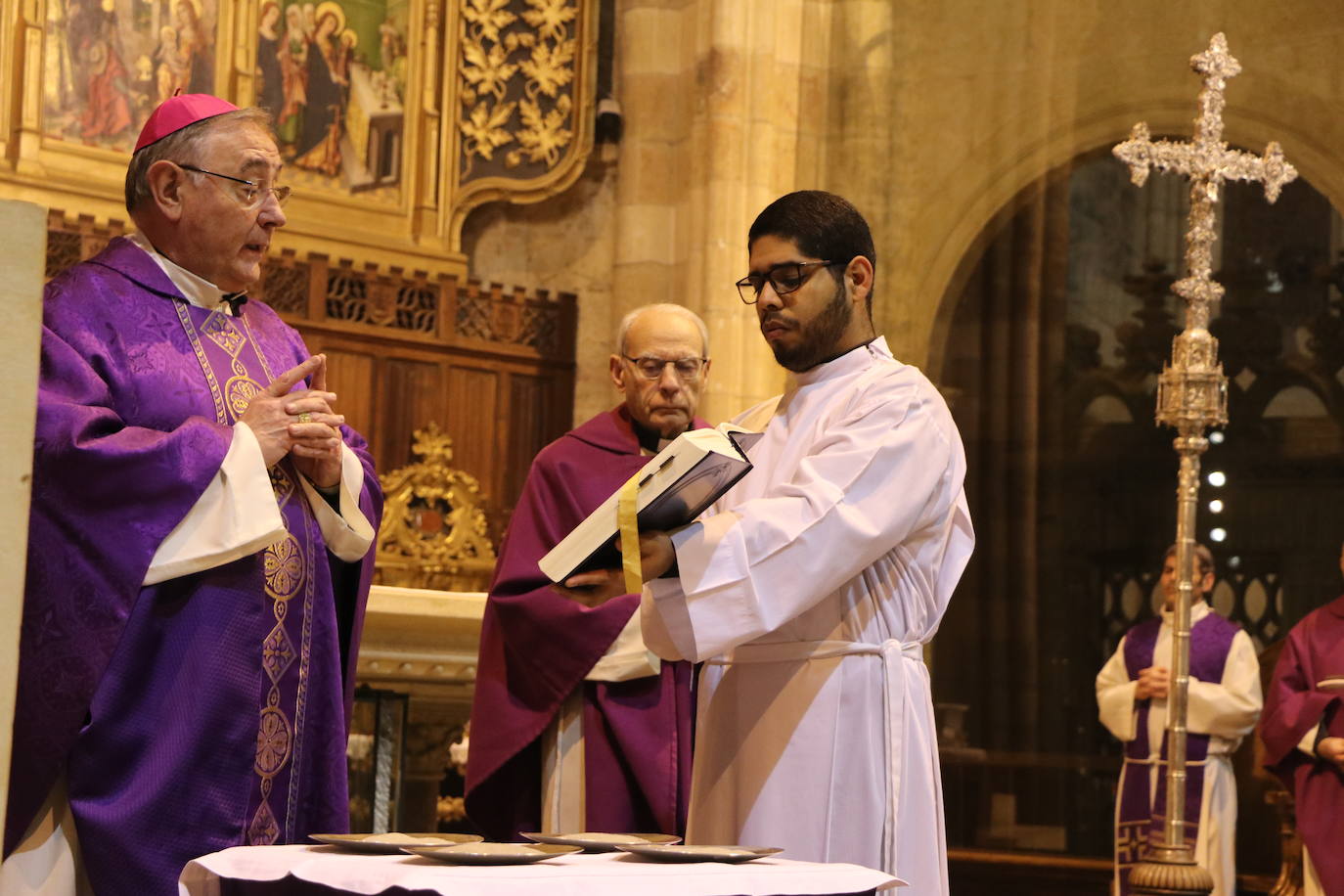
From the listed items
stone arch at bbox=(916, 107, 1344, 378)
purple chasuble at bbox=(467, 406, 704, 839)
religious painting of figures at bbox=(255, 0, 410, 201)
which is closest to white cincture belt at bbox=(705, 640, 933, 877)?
purple chasuble at bbox=(467, 406, 704, 839)

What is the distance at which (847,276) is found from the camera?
322 cm

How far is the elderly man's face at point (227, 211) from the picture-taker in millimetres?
3373

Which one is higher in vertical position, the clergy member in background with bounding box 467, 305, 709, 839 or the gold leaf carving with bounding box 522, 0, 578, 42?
the gold leaf carving with bounding box 522, 0, 578, 42

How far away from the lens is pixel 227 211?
3.37 metres

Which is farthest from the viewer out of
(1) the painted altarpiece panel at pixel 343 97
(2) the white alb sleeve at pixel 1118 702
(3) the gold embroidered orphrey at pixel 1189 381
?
(2) the white alb sleeve at pixel 1118 702

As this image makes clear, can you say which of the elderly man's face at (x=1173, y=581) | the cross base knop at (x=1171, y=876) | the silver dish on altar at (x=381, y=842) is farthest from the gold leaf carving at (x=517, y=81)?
the silver dish on altar at (x=381, y=842)

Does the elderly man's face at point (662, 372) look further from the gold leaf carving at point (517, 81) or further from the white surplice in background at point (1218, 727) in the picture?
the gold leaf carving at point (517, 81)

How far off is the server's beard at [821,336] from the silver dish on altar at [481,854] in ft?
3.86

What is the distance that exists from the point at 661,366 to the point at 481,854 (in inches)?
91.4

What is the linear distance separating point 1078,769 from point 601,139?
423 cm

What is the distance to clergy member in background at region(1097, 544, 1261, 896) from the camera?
8430 millimetres

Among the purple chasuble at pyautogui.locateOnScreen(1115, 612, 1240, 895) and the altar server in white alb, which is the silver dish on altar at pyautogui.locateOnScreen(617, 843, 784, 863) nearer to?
the altar server in white alb

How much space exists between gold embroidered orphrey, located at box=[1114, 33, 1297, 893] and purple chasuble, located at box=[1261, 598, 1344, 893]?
0.81 metres

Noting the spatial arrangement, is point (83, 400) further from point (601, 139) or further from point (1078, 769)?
point (1078, 769)
